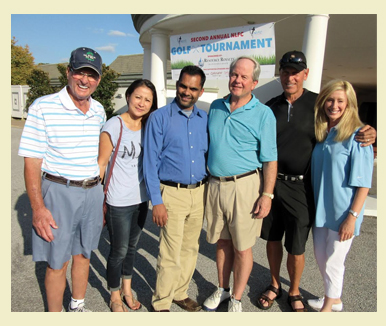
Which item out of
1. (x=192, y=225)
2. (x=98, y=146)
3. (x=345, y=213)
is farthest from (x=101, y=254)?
(x=345, y=213)

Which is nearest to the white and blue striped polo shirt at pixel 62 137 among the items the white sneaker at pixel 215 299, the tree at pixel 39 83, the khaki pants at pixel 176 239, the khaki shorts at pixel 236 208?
the khaki pants at pixel 176 239

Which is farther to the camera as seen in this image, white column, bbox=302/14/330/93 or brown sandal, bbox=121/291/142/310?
white column, bbox=302/14/330/93

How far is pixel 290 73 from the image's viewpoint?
2711 millimetres

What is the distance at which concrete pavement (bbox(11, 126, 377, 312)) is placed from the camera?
285cm

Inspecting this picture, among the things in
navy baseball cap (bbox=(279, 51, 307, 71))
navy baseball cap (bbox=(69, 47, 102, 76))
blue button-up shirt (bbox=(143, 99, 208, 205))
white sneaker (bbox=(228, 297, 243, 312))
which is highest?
navy baseball cap (bbox=(279, 51, 307, 71))

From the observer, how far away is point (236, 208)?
258 cm

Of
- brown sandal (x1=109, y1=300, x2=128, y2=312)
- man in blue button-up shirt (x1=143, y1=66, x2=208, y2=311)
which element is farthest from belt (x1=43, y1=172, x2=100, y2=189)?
brown sandal (x1=109, y1=300, x2=128, y2=312)

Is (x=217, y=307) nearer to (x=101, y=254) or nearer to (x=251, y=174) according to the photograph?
(x=251, y=174)

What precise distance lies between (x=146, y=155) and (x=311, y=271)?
2.49 meters

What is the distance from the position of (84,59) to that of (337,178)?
7.21 ft

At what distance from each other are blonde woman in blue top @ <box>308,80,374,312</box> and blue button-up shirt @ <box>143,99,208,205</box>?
1.06 metres

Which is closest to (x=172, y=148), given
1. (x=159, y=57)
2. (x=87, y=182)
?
(x=87, y=182)

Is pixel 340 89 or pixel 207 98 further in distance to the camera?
pixel 207 98

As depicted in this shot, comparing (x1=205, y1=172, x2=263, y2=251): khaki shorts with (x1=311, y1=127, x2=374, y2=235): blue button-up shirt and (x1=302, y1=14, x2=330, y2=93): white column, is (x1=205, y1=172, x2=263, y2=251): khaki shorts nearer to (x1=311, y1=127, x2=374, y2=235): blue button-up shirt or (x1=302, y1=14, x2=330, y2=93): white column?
(x1=311, y1=127, x2=374, y2=235): blue button-up shirt
